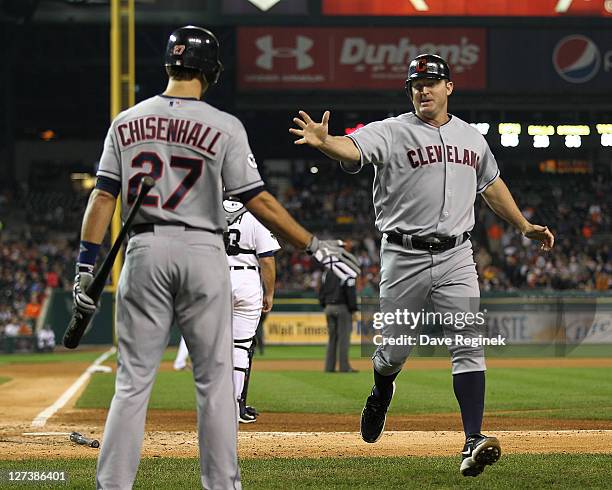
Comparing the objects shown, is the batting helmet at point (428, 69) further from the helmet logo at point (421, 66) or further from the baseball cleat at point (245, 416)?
the baseball cleat at point (245, 416)

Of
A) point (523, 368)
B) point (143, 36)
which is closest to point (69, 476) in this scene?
point (523, 368)

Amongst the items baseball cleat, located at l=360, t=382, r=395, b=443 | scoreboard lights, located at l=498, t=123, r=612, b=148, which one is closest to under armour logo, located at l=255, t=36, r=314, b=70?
scoreboard lights, located at l=498, t=123, r=612, b=148

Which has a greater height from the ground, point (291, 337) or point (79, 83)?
point (79, 83)

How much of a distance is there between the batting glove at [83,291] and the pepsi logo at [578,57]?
96.7 ft

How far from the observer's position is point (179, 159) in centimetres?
448

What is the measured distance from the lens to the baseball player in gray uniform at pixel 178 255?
4.45 metres

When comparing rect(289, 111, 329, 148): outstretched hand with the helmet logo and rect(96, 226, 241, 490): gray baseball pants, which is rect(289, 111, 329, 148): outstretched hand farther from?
rect(96, 226, 241, 490): gray baseball pants

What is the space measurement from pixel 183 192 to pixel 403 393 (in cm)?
890

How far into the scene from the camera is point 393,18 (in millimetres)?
31906

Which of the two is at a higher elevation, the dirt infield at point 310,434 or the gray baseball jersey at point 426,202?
the gray baseball jersey at point 426,202

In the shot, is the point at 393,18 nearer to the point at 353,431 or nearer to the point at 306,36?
the point at 306,36

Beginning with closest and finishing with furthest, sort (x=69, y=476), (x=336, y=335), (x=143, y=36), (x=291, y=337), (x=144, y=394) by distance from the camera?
(x=144, y=394)
(x=69, y=476)
(x=336, y=335)
(x=291, y=337)
(x=143, y=36)

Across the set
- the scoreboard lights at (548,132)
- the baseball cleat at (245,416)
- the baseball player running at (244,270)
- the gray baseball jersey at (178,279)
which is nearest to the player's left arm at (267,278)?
the baseball player running at (244,270)

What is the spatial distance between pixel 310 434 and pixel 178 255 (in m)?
4.21
